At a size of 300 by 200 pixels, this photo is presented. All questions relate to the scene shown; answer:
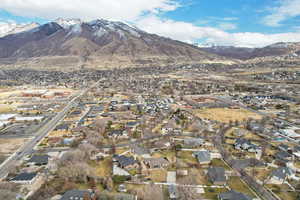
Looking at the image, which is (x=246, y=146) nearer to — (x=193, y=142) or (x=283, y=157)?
(x=283, y=157)

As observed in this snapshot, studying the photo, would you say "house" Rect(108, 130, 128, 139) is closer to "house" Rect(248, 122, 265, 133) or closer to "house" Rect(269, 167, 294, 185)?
"house" Rect(269, 167, 294, 185)

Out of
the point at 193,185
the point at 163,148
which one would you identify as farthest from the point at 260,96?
the point at 193,185

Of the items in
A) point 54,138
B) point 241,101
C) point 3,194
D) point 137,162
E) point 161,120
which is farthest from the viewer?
point 241,101

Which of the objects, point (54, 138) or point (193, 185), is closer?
point (193, 185)

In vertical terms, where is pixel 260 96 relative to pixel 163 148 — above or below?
above

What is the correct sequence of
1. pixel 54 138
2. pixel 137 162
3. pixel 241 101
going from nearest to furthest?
pixel 137 162, pixel 54 138, pixel 241 101

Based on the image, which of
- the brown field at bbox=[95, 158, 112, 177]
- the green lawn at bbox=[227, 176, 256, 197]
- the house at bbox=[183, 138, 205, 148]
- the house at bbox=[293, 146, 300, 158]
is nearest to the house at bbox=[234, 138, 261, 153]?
the house at bbox=[293, 146, 300, 158]

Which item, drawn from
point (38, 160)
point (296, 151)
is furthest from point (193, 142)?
point (38, 160)

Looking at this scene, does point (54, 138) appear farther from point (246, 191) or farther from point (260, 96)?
point (260, 96)

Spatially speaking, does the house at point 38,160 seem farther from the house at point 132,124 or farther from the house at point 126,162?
the house at point 132,124
